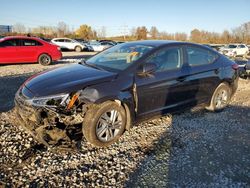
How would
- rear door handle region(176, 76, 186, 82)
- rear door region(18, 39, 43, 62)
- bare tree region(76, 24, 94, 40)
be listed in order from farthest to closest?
1. bare tree region(76, 24, 94, 40)
2. rear door region(18, 39, 43, 62)
3. rear door handle region(176, 76, 186, 82)

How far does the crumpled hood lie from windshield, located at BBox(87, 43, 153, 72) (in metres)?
0.28

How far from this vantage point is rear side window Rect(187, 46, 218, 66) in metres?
4.86

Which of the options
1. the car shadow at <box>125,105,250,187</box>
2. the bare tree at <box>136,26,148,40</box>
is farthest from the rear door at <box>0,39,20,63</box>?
the bare tree at <box>136,26,148,40</box>

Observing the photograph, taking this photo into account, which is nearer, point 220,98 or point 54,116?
point 54,116

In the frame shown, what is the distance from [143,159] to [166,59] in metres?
1.96

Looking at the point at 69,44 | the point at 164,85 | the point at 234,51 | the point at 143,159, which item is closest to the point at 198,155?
the point at 143,159

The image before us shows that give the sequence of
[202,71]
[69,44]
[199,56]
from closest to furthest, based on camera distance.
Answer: [202,71] → [199,56] → [69,44]

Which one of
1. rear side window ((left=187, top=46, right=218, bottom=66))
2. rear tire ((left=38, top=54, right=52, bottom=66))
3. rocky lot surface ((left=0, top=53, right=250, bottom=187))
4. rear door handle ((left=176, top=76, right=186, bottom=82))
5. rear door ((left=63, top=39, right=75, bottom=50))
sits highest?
rear door ((left=63, top=39, right=75, bottom=50))

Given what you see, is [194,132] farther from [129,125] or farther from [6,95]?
[6,95]

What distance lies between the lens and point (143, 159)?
3504mm

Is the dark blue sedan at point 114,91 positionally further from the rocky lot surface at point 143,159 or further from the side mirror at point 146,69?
the rocky lot surface at point 143,159

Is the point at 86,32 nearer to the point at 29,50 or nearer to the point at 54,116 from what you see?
the point at 29,50

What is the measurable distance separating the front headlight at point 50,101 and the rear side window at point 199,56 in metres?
2.66

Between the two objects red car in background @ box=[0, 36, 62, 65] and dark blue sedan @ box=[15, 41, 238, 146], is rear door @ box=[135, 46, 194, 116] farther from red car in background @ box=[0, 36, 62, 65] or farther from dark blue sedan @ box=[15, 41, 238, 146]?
red car in background @ box=[0, 36, 62, 65]
